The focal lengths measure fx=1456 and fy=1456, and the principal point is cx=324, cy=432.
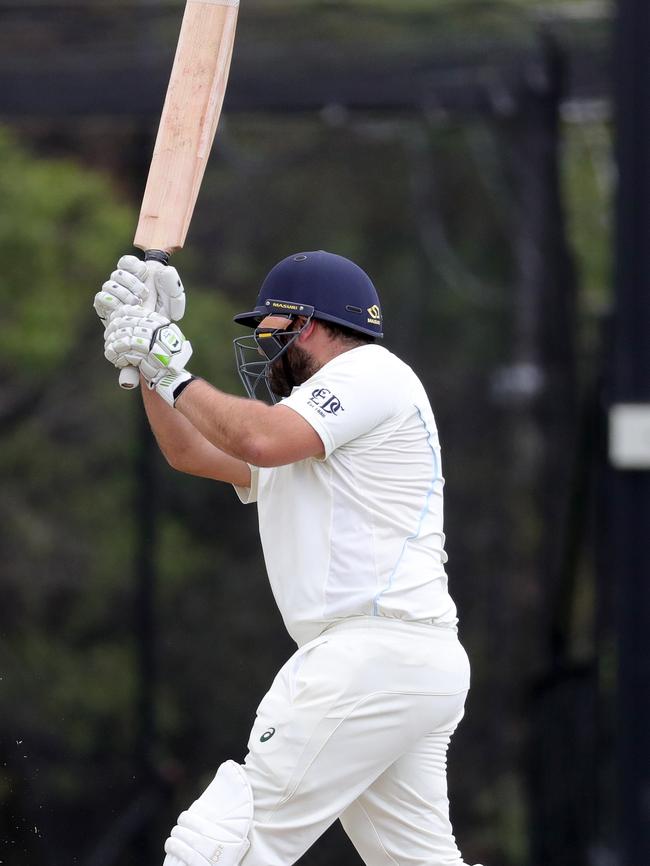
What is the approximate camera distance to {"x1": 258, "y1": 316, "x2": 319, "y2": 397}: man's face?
9.88 feet

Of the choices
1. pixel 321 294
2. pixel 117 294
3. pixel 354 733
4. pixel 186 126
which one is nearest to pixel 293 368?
pixel 321 294

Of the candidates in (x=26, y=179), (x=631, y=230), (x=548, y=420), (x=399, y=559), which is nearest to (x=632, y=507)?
(x=631, y=230)

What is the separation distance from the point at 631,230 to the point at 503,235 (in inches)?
105

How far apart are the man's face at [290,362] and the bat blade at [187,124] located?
311 mm

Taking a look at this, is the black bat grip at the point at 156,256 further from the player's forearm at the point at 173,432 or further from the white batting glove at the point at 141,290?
the player's forearm at the point at 173,432

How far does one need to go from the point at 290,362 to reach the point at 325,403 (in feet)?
0.86

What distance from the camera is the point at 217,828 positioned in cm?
272

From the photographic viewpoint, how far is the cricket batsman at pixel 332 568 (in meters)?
2.77

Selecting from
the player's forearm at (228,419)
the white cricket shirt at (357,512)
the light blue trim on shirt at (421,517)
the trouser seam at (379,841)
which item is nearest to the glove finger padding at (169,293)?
the player's forearm at (228,419)

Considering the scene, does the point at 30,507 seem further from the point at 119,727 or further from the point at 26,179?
the point at 26,179

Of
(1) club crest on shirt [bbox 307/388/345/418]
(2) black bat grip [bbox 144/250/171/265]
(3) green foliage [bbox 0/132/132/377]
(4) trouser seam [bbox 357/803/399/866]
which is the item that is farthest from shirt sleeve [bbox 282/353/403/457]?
(3) green foliage [bbox 0/132/132/377]

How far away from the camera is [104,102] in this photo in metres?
6.05

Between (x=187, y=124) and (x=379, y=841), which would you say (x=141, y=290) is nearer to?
(x=187, y=124)

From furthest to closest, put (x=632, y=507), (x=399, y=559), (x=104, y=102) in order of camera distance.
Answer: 1. (x=104, y=102)
2. (x=632, y=507)
3. (x=399, y=559)
